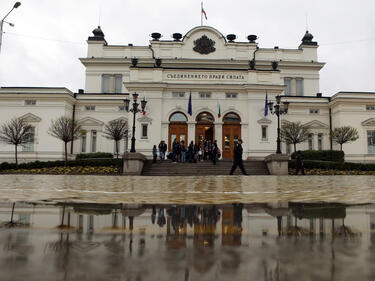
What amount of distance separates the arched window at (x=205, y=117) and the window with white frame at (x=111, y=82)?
16228 mm

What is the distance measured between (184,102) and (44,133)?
1638 centimetres

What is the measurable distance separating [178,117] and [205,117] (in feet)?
9.04

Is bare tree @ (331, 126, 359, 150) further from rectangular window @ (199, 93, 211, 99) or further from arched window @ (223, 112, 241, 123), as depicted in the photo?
rectangular window @ (199, 93, 211, 99)

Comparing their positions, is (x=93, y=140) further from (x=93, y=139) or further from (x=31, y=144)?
(x=31, y=144)

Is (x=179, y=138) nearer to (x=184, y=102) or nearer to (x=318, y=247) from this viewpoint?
(x=184, y=102)

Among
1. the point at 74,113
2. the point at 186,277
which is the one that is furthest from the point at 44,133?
the point at 186,277

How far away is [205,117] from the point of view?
2950 centimetres

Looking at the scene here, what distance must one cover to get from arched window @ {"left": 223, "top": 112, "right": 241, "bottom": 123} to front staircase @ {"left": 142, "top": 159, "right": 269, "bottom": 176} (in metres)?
6.61

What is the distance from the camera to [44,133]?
32500mm

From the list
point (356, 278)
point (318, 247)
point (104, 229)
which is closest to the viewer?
point (356, 278)

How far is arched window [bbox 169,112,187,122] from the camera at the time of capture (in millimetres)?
29203

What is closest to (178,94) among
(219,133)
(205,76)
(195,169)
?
(205,76)

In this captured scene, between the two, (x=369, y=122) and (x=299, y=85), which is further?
(x=299, y=85)

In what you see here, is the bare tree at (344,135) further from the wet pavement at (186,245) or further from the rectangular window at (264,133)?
the wet pavement at (186,245)
